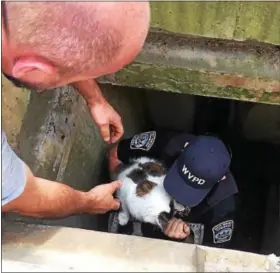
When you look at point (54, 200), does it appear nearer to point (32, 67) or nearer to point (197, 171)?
point (32, 67)

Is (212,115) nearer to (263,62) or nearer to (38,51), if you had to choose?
(263,62)

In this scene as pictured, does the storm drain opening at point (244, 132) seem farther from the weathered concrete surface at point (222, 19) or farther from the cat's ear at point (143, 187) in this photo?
the weathered concrete surface at point (222, 19)

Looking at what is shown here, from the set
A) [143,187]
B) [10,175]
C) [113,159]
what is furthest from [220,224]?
[10,175]

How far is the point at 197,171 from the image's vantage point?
1.71m

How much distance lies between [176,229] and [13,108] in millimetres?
546

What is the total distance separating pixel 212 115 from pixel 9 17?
1.50 meters

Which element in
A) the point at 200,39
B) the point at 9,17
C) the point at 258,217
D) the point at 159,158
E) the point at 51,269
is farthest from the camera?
the point at 258,217

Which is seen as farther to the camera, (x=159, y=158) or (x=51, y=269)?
(x=159, y=158)

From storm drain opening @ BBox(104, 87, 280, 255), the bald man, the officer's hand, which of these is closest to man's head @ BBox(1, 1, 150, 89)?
the bald man

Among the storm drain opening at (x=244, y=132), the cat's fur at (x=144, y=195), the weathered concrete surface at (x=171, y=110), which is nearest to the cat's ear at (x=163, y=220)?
the cat's fur at (x=144, y=195)

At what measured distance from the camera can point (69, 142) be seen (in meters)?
1.82

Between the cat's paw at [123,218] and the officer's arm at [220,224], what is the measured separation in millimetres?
211

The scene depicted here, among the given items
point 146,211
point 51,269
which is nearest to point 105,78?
point 146,211

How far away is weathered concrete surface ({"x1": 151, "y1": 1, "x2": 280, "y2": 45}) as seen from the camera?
1.38 metres
